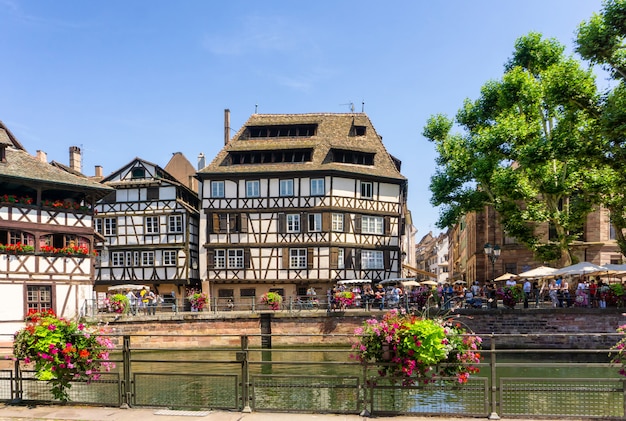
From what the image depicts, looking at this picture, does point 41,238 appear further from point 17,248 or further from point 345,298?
point 345,298

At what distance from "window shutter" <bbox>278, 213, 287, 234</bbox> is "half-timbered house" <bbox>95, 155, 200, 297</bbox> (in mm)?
6889

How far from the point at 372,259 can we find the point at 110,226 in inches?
777

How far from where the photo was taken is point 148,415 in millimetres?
8867

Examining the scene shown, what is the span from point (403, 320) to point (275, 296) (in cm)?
2707

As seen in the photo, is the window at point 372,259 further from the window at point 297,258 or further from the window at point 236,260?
the window at point 236,260

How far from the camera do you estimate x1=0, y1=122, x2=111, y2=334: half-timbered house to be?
28344 mm

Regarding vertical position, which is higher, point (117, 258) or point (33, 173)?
point (33, 173)

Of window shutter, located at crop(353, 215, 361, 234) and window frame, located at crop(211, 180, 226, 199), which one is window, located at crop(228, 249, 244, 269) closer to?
window frame, located at crop(211, 180, 226, 199)

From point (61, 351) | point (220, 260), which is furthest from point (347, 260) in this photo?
point (61, 351)

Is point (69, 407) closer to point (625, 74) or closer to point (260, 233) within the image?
point (625, 74)

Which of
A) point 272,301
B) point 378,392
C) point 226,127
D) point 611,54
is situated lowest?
point 272,301

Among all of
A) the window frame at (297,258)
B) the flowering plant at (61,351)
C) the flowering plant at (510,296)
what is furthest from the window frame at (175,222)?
the flowering plant at (61,351)

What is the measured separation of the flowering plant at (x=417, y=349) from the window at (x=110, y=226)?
3889 centimetres

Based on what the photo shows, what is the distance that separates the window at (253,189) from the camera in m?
42.8
